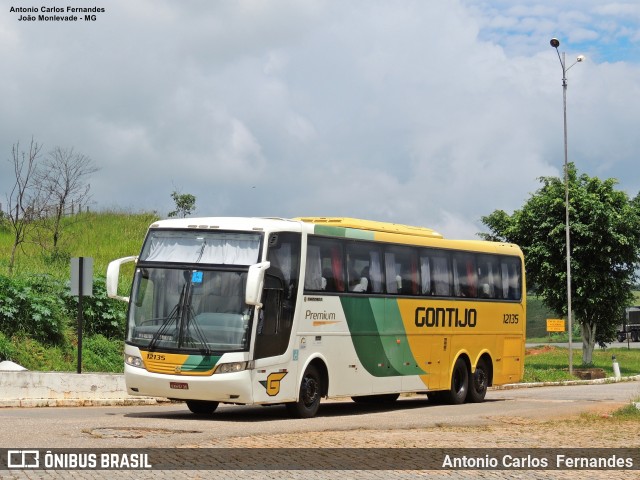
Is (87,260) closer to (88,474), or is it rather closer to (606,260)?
(88,474)

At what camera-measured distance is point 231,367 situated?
18484mm

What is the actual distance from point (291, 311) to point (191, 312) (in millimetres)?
1808

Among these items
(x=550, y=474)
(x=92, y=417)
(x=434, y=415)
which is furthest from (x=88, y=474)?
(x=434, y=415)

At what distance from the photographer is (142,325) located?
1914cm

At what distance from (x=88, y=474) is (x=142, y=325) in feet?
26.9

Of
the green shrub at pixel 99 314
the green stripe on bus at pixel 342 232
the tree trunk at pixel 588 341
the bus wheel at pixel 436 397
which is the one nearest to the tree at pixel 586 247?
the tree trunk at pixel 588 341

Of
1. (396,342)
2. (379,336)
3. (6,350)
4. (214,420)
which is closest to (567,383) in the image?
(396,342)

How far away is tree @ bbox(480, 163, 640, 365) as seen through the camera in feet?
179

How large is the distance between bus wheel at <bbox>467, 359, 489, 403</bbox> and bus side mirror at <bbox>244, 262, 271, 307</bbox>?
9.05 m

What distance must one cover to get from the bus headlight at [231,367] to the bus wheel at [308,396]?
1.67 meters

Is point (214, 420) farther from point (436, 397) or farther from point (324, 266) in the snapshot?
point (436, 397)

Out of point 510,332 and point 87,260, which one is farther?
point 510,332

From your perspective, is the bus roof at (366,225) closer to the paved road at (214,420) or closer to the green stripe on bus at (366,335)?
the green stripe on bus at (366,335)

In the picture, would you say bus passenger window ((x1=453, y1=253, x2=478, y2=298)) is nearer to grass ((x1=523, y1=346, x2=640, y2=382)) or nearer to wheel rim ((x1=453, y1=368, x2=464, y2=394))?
wheel rim ((x1=453, y1=368, x2=464, y2=394))
